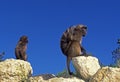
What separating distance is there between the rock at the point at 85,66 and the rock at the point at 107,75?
91cm

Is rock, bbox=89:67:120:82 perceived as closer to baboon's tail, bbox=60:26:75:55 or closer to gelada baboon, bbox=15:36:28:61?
baboon's tail, bbox=60:26:75:55

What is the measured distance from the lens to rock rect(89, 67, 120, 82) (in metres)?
15.8

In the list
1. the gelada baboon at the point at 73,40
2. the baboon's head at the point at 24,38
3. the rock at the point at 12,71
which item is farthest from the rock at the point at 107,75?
the baboon's head at the point at 24,38

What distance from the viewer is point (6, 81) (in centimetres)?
2131

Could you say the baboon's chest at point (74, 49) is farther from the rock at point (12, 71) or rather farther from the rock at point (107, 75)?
the rock at point (12, 71)

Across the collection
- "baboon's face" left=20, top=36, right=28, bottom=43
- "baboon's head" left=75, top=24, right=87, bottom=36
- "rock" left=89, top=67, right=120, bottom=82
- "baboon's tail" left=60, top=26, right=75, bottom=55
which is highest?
"baboon's face" left=20, top=36, right=28, bottom=43

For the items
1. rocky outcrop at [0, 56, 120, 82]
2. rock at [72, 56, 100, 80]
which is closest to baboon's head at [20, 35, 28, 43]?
rocky outcrop at [0, 56, 120, 82]

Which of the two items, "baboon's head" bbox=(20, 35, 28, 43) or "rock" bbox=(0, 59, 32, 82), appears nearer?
"rock" bbox=(0, 59, 32, 82)

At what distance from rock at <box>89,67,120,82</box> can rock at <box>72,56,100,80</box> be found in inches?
36.0

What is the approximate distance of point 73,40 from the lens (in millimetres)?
18109

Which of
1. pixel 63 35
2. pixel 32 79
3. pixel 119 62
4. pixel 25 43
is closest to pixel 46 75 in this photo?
pixel 32 79

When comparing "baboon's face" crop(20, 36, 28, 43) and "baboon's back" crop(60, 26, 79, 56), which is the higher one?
"baboon's face" crop(20, 36, 28, 43)

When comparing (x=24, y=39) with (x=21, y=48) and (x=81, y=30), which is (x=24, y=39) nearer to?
(x=21, y=48)

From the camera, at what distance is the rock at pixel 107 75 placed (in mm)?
15828
